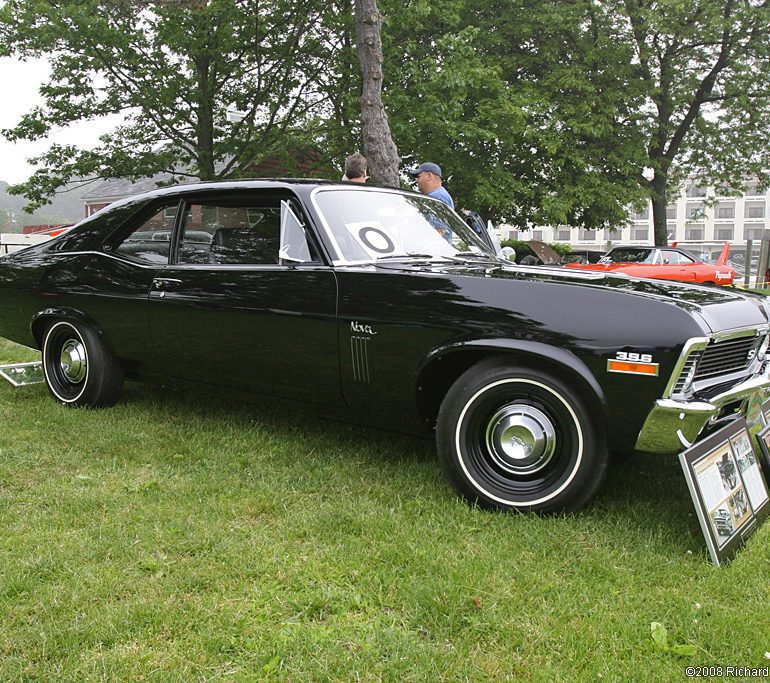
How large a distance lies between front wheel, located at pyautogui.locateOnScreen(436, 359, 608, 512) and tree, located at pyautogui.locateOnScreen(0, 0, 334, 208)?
629 inches

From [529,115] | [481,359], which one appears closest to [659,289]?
[481,359]

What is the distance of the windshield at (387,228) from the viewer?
147 inches

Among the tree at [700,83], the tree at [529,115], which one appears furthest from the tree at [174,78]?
the tree at [700,83]

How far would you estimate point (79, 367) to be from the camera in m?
4.89

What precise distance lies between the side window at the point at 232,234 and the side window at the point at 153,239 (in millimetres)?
147

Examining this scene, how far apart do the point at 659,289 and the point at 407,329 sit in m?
1.15

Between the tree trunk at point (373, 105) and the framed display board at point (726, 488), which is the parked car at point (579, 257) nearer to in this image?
the tree trunk at point (373, 105)

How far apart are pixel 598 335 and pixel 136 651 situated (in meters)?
2.02

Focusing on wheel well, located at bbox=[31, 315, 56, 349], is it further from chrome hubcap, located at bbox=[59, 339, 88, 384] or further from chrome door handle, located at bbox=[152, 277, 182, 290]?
chrome door handle, located at bbox=[152, 277, 182, 290]

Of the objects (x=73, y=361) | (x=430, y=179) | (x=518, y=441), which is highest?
(x=430, y=179)

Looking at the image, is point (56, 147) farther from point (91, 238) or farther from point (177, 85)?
point (91, 238)

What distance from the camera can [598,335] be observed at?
2.86 m

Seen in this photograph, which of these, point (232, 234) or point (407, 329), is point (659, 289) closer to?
point (407, 329)

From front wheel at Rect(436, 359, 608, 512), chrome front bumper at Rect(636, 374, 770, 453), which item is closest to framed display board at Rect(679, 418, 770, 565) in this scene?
chrome front bumper at Rect(636, 374, 770, 453)
